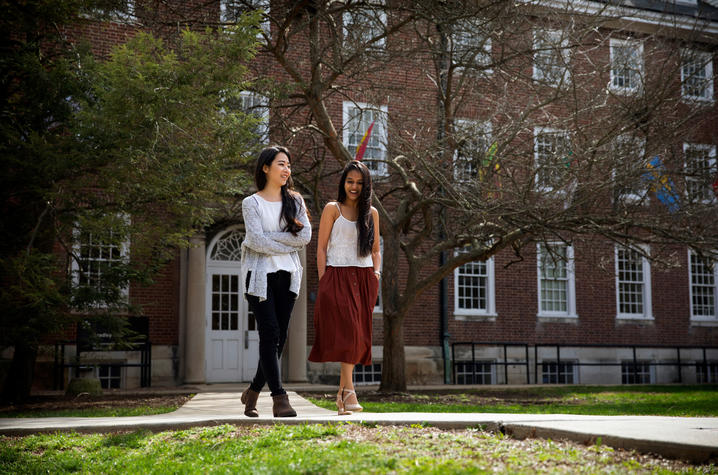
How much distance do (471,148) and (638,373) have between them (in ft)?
41.0

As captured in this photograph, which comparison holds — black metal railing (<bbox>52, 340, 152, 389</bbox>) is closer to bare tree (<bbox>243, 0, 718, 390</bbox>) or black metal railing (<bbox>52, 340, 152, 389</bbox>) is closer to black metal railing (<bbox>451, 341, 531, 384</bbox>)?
bare tree (<bbox>243, 0, 718, 390</bbox>)

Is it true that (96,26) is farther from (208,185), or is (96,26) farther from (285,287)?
(285,287)

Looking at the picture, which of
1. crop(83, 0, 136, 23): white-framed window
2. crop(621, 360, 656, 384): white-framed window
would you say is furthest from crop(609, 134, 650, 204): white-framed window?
crop(621, 360, 656, 384): white-framed window

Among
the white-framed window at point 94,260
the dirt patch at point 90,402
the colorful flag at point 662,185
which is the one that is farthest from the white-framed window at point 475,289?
the white-framed window at point 94,260

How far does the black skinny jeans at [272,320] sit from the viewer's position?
5.96 m

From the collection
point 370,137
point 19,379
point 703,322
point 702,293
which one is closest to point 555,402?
point 370,137

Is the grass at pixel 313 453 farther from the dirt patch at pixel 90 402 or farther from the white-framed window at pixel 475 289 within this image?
the white-framed window at pixel 475 289

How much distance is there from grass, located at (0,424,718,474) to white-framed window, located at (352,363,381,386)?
13.0m

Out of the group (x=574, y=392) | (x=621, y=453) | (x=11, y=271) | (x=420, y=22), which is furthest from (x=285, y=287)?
(x=574, y=392)

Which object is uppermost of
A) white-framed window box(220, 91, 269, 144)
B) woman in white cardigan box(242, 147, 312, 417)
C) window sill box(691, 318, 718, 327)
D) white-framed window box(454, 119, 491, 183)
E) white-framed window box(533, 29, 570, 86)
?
white-framed window box(533, 29, 570, 86)

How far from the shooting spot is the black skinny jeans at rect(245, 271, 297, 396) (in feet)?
19.6

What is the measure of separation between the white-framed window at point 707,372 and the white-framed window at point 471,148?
42.3ft

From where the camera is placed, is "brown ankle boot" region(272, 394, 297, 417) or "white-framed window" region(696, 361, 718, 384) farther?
"white-framed window" region(696, 361, 718, 384)

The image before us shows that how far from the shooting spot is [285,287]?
20.1 feet
